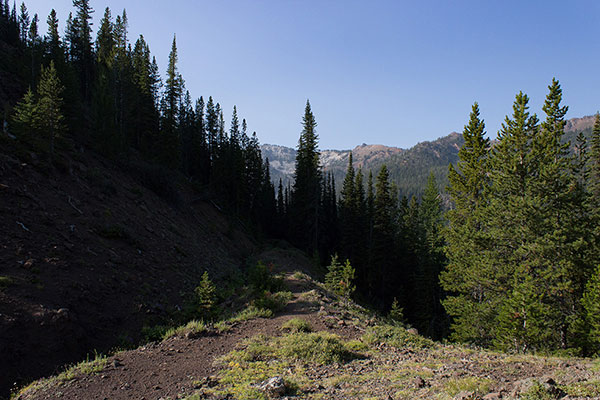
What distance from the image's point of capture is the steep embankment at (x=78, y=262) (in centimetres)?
927

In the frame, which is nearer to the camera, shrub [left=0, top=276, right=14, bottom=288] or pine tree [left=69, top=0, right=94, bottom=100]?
shrub [left=0, top=276, right=14, bottom=288]

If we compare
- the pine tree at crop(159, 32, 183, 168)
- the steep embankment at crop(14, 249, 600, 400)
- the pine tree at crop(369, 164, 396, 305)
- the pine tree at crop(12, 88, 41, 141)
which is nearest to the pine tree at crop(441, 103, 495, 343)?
the steep embankment at crop(14, 249, 600, 400)

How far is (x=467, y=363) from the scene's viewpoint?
773 centimetres

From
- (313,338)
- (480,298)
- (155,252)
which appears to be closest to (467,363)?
(313,338)

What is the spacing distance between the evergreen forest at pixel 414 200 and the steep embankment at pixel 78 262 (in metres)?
2.71

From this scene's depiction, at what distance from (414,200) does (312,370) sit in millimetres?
47618

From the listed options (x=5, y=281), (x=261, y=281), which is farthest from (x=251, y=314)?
(x=5, y=281)

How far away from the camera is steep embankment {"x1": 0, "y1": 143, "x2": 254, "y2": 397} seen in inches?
365

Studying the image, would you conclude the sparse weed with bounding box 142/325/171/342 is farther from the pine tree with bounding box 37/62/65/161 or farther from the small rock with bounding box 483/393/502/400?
the pine tree with bounding box 37/62/65/161

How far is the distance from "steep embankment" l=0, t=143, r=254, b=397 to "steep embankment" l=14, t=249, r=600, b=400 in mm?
1874

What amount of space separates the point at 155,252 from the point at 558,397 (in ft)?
60.8

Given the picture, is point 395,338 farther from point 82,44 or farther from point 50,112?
point 82,44

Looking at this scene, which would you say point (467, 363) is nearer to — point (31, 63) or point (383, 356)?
point (383, 356)

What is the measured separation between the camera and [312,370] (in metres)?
7.85
